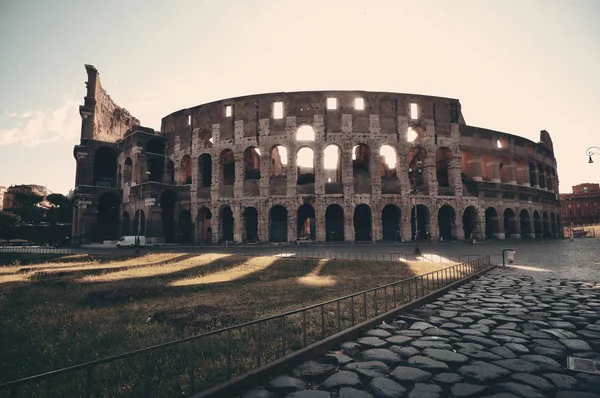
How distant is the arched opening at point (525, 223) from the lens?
32250 millimetres

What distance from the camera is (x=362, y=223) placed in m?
28.2

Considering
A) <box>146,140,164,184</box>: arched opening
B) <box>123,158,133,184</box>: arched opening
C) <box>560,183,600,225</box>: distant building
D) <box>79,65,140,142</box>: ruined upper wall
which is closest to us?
<box>146,140,164,184</box>: arched opening

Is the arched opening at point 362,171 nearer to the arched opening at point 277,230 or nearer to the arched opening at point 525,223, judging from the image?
the arched opening at point 277,230

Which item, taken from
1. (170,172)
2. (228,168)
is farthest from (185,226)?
(228,168)

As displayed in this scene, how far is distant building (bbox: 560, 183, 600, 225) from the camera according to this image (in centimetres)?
6169

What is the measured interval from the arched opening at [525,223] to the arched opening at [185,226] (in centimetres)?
3292

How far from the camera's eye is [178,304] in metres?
7.09

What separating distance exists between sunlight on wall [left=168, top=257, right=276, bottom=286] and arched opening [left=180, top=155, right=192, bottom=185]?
18.0 metres

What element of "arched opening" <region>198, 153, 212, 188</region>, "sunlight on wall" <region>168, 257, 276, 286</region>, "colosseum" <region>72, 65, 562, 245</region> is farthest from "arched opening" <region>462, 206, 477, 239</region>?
"arched opening" <region>198, 153, 212, 188</region>

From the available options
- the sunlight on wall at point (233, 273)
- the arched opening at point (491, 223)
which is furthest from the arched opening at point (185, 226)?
the arched opening at point (491, 223)

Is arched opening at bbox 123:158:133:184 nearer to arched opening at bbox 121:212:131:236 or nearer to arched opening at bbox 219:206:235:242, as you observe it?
arched opening at bbox 121:212:131:236

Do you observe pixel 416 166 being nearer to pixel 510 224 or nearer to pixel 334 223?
pixel 334 223

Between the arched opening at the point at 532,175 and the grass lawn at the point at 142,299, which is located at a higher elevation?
the arched opening at the point at 532,175

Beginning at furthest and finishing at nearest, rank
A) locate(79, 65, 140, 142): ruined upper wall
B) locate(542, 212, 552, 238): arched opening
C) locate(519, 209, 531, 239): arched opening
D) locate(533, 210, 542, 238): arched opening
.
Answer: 1. locate(542, 212, 552, 238): arched opening
2. locate(533, 210, 542, 238): arched opening
3. locate(79, 65, 140, 142): ruined upper wall
4. locate(519, 209, 531, 239): arched opening
